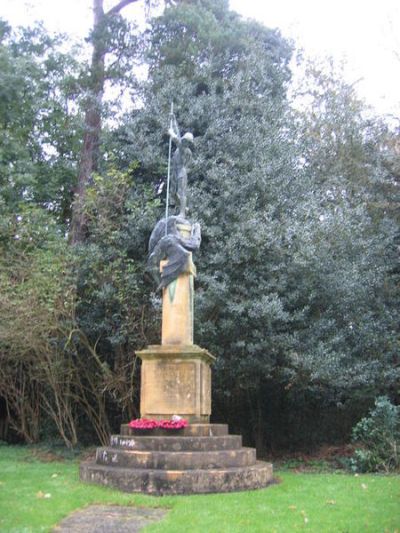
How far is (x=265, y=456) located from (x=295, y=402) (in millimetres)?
1700

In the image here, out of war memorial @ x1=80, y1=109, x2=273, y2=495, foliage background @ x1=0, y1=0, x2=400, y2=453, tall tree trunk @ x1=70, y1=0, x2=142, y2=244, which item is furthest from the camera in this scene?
tall tree trunk @ x1=70, y1=0, x2=142, y2=244

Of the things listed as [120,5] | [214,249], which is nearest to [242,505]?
[214,249]

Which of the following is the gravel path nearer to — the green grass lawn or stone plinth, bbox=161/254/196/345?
the green grass lawn

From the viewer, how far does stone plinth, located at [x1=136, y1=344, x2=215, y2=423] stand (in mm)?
9742

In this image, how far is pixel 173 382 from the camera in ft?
32.2

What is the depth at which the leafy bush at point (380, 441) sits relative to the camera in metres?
11.7

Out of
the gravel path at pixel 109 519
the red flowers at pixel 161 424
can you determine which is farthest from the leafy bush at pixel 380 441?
the gravel path at pixel 109 519

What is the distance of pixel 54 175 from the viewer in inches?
734

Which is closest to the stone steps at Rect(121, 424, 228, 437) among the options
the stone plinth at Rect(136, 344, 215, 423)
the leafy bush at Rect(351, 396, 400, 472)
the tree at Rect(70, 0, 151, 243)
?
the stone plinth at Rect(136, 344, 215, 423)

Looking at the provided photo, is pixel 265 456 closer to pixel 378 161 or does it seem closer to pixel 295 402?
pixel 295 402

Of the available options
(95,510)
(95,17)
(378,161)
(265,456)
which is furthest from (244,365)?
(95,17)

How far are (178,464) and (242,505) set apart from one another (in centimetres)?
155

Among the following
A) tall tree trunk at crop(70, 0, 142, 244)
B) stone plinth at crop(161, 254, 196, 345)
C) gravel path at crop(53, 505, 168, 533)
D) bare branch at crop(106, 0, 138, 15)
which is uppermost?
bare branch at crop(106, 0, 138, 15)

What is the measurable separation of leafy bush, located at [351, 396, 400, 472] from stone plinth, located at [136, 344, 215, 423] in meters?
4.13
